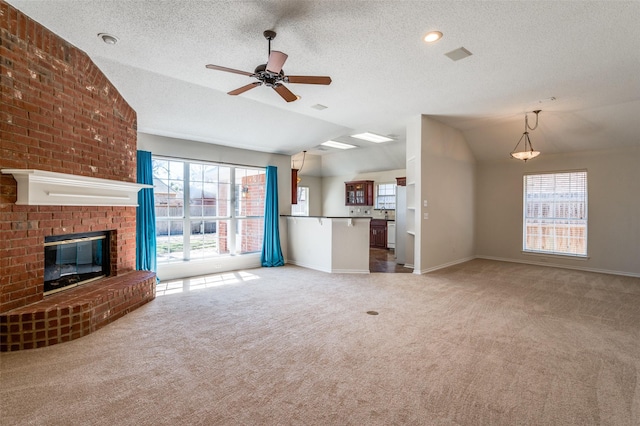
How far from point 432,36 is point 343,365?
312cm

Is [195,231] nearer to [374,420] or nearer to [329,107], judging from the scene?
[329,107]

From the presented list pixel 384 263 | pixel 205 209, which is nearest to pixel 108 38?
pixel 205 209

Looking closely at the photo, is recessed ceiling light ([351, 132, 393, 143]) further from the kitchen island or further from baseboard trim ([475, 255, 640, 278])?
baseboard trim ([475, 255, 640, 278])

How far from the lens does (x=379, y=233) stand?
9.43 meters

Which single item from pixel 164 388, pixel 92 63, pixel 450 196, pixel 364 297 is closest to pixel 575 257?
pixel 450 196

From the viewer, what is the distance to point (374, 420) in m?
1.78

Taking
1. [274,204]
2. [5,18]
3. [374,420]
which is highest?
[5,18]

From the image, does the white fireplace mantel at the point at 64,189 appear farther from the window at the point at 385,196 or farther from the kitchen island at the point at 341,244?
the window at the point at 385,196

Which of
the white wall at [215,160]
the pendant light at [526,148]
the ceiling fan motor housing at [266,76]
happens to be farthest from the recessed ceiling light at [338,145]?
the ceiling fan motor housing at [266,76]

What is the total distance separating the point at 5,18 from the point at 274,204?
4.62 m

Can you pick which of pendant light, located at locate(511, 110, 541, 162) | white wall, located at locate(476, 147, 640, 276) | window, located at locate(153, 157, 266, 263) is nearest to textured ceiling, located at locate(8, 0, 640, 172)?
pendant light, located at locate(511, 110, 541, 162)

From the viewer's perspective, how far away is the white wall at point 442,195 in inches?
221

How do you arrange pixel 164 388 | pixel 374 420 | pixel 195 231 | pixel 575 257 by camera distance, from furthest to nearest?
pixel 575 257 → pixel 195 231 → pixel 164 388 → pixel 374 420

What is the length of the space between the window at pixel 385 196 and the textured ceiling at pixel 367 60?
4.14m
